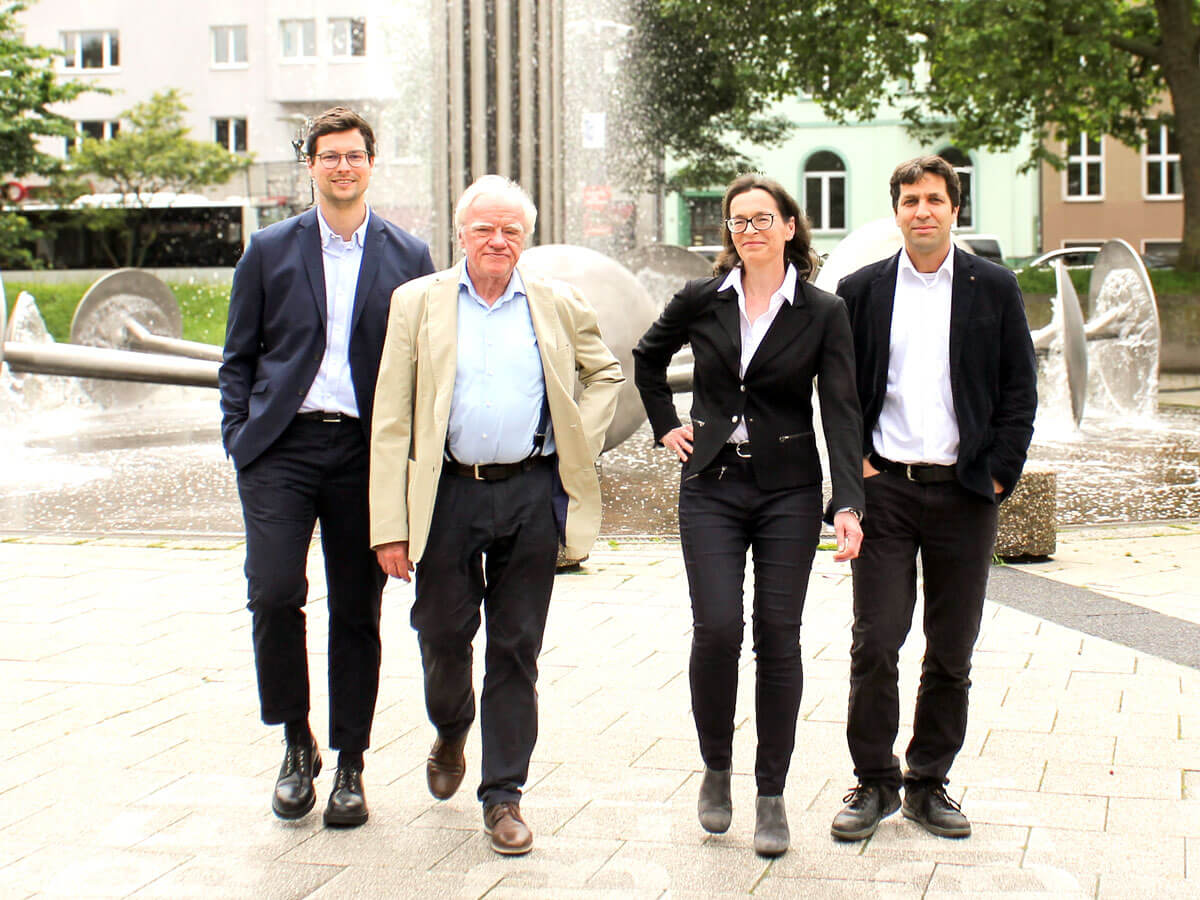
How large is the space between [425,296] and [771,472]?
0.96 m

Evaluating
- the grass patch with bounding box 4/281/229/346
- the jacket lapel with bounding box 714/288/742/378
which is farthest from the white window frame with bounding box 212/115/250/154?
the jacket lapel with bounding box 714/288/742/378

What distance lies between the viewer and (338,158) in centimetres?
403

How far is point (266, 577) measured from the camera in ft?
13.0

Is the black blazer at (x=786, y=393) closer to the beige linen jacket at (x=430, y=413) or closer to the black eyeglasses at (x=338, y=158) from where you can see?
the beige linen jacket at (x=430, y=413)

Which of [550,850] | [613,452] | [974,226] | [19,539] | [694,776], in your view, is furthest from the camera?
[974,226]

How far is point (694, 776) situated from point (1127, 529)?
16.4 ft

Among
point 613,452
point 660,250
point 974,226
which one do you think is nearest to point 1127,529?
point 613,452

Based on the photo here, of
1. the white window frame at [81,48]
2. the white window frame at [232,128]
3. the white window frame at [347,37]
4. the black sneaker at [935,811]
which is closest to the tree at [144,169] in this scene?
the white window frame at [347,37]

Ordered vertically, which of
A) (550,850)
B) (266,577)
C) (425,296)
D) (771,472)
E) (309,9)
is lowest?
(550,850)

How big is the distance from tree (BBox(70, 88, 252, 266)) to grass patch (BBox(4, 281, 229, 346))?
5.26 m

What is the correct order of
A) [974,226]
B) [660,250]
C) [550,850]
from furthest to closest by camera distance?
[974,226] < [660,250] < [550,850]

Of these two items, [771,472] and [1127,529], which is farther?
[1127,529]

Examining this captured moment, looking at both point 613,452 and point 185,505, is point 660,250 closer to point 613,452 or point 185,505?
point 613,452

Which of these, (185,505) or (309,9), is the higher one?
(309,9)
